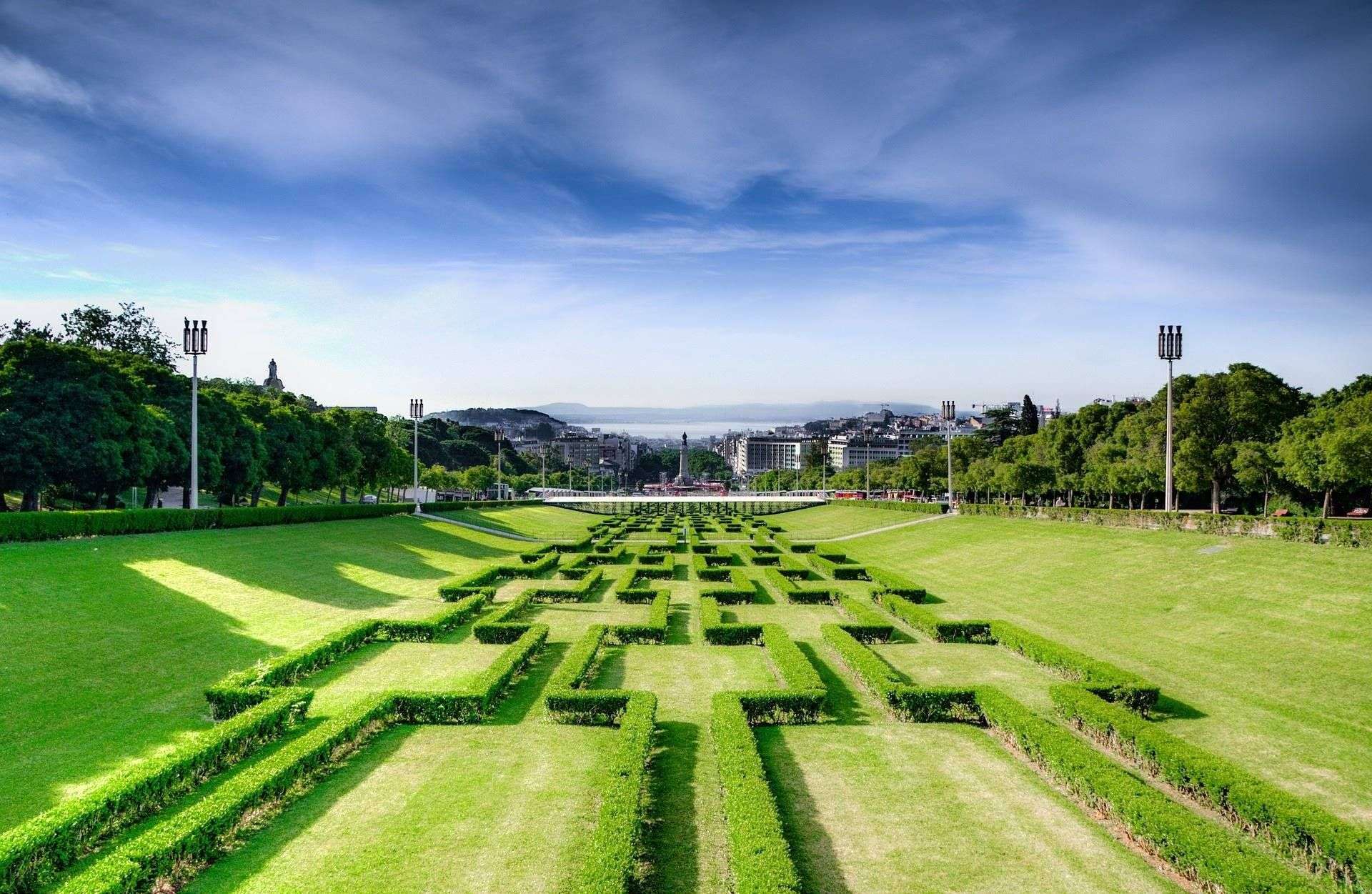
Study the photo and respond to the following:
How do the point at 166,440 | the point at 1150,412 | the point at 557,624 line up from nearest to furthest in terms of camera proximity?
the point at 557,624
the point at 166,440
the point at 1150,412

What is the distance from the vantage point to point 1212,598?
22.9 m

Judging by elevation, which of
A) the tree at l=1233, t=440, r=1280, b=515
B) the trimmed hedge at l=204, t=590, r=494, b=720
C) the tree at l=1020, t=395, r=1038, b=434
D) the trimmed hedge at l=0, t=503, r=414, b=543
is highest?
the tree at l=1020, t=395, r=1038, b=434

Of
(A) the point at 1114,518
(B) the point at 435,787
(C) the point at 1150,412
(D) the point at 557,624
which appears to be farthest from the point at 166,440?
(C) the point at 1150,412

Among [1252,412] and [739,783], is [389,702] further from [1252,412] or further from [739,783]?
[1252,412]

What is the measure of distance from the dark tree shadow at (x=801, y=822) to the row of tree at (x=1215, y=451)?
134 feet

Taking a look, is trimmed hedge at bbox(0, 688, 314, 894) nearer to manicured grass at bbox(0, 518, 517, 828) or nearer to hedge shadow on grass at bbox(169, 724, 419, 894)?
hedge shadow on grass at bbox(169, 724, 419, 894)

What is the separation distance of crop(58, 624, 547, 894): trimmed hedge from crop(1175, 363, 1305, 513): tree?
51200mm

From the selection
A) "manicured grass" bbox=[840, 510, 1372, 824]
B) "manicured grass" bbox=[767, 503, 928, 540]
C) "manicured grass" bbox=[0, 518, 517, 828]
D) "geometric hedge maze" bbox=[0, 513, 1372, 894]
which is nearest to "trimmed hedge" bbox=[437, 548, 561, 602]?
"manicured grass" bbox=[0, 518, 517, 828]

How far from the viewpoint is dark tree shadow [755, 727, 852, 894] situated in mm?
9523

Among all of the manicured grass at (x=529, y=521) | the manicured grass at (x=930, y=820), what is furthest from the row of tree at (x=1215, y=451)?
the manicured grass at (x=930, y=820)

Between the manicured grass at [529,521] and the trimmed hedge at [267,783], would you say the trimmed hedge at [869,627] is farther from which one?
the manicured grass at [529,521]

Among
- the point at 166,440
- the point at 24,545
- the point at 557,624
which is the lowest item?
the point at 557,624

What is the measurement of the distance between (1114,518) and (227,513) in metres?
40.6

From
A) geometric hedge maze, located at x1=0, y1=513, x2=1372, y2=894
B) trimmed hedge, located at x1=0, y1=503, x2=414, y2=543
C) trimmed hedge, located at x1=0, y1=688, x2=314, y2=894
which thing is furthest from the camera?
trimmed hedge, located at x1=0, y1=503, x2=414, y2=543
